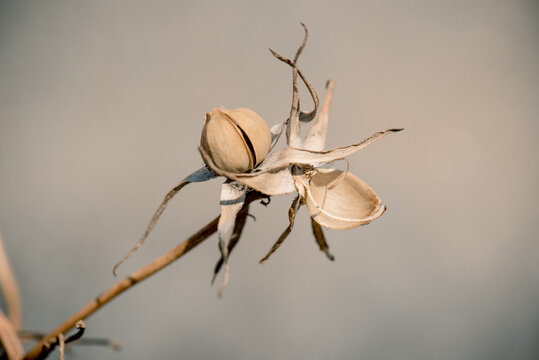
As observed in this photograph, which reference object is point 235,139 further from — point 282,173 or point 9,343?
point 9,343

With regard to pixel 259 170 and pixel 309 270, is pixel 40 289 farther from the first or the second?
pixel 259 170

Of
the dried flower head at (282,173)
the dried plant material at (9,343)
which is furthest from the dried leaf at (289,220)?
the dried plant material at (9,343)

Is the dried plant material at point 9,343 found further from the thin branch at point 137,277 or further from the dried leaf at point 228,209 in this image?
the dried leaf at point 228,209

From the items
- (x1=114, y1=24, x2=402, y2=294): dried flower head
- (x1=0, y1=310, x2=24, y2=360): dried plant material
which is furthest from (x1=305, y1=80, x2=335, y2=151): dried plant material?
(x1=0, y1=310, x2=24, y2=360): dried plant material

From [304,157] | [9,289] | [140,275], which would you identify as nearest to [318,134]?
[304,157]

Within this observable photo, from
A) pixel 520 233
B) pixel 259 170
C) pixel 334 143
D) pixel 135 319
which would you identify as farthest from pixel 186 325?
pixel 520 233
